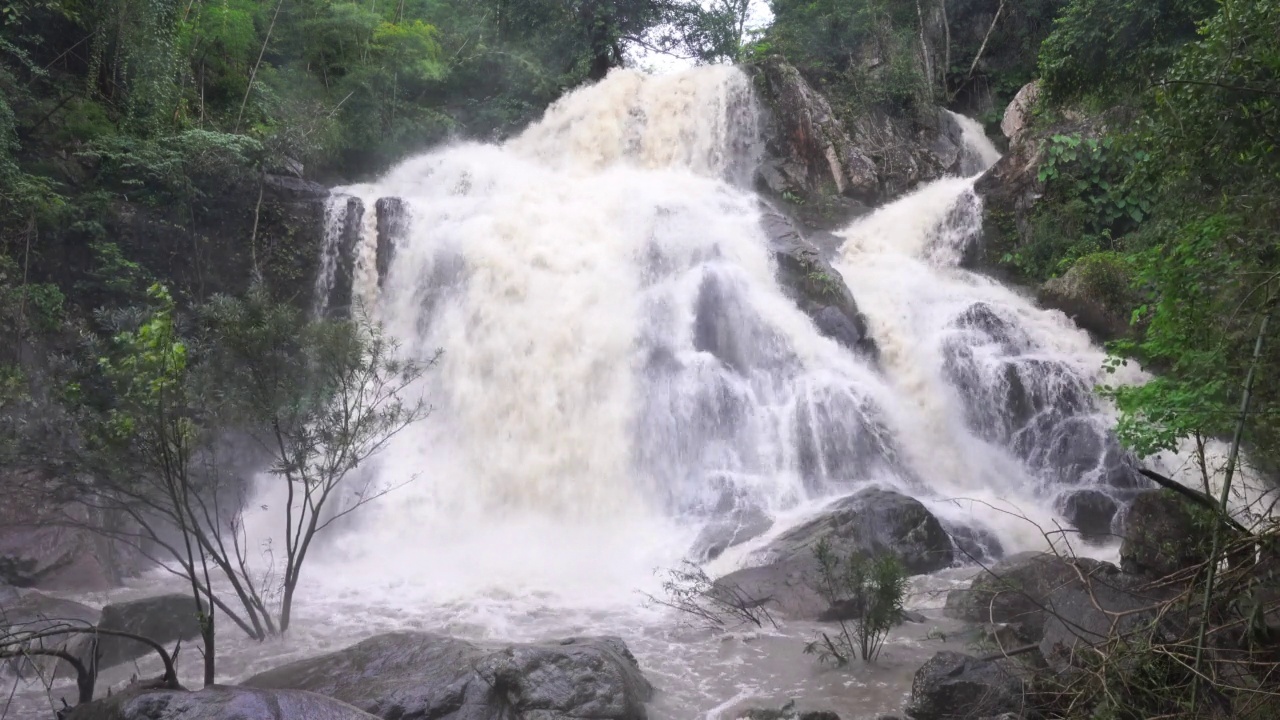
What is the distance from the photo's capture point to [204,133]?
15.4m

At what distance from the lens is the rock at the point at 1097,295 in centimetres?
1407

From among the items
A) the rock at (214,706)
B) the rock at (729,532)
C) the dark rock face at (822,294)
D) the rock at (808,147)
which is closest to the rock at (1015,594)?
the rock at (729,532)

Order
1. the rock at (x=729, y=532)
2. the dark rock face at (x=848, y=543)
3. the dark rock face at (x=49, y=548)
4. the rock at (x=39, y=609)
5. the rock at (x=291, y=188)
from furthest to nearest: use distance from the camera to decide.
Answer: the rock at (x=291, y=188) → the rock at (x=729, y=532) → the dark rock face at (x=49, y=548) → the dark rock face at (x=848, y=543) → the rock at (x=39, y=609)

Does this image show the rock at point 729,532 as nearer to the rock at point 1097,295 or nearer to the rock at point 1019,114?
the rock at point 1097,295

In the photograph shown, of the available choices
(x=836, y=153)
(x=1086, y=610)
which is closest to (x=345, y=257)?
(x=836, y=153)

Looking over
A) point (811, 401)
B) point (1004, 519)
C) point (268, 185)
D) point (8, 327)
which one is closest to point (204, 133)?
point (268, 185)

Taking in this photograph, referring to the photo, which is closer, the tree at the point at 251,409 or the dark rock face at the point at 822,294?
the tree at the point at 251,409

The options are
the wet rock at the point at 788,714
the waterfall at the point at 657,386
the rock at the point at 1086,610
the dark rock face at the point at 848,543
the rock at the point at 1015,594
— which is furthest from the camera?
the waterfall at the point at 657,386

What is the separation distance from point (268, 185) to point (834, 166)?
544 inches

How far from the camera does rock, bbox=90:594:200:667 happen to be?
24.7 feet

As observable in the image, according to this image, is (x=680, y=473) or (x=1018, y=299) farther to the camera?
(x=1018, y=299)

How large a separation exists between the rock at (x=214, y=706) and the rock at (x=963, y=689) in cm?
388

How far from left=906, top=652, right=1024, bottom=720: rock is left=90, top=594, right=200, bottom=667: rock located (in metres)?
6.60

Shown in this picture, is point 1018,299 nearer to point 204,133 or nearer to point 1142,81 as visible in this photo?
point 1142,81
